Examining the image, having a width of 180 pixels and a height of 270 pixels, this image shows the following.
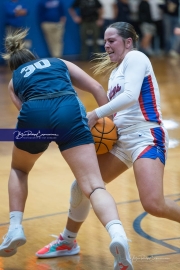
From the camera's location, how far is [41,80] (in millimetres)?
4289

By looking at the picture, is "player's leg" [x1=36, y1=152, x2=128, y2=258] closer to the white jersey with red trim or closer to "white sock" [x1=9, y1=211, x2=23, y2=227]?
the white jersey with red trim

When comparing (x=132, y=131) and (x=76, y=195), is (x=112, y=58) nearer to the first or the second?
(x=132, y=131)

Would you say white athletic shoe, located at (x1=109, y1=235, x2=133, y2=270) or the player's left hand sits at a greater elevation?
the player's left hand

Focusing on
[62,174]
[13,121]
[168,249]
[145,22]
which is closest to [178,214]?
[168,249]

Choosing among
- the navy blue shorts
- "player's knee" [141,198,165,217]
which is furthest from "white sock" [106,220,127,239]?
the navy blue shorts

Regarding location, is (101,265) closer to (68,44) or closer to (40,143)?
(40,143)

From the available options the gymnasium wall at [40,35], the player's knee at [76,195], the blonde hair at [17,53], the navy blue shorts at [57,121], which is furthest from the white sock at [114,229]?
the gymnasium wall at [40,35]

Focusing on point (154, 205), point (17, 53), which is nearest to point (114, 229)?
point (154, 205)

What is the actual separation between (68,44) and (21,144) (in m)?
13.6

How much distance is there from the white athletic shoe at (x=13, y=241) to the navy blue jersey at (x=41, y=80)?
3.18 feet

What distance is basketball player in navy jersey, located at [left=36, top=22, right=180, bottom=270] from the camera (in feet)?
14.0

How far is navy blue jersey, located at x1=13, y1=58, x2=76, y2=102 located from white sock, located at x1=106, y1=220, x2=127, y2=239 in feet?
3.36

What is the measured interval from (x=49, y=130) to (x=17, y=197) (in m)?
0.63

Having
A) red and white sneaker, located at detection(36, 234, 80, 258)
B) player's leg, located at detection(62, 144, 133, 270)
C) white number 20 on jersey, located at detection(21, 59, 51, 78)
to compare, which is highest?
white number 20 on jersey, located at detection(21, 59, 51, 78)
